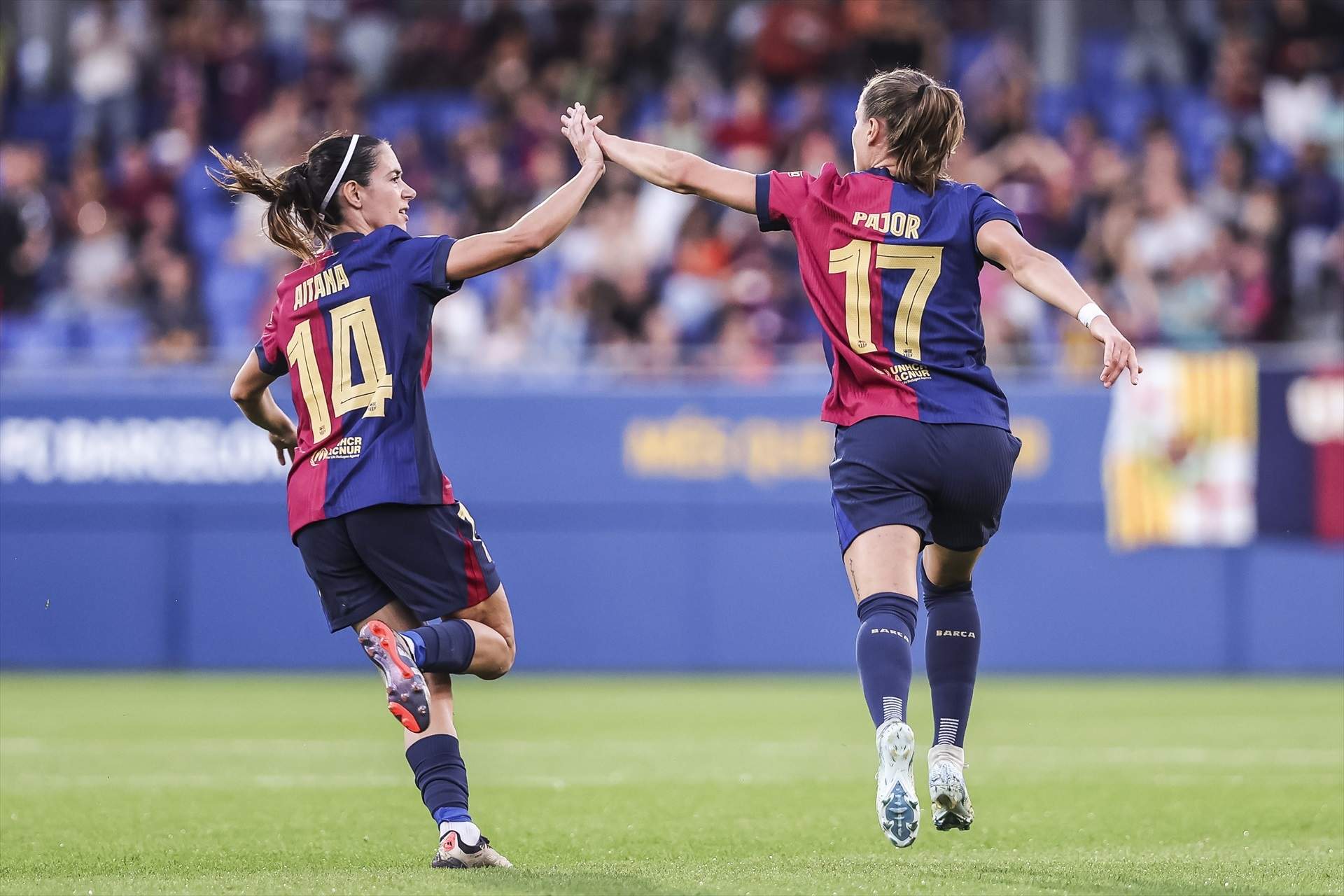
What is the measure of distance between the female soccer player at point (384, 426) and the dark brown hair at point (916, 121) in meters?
0.89

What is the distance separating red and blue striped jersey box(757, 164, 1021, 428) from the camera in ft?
16.8

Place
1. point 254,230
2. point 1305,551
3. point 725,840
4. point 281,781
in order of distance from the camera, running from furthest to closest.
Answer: point 254,230, point 1305,551, point 281,781, point 725,840

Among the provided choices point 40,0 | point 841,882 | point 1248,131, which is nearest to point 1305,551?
point 1248,131

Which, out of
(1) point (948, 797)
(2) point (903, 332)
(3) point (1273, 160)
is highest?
(3) point (1273, 160)

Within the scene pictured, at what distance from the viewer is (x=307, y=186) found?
17.4 ft

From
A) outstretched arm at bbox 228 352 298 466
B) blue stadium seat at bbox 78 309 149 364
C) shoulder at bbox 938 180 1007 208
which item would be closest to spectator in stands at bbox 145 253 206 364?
blue stadium seat at bbox 78 309 149 364

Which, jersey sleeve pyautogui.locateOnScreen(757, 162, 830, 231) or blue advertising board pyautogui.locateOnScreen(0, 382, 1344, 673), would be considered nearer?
jersey sleeve pyautogui.locateOnScreen(757, 162, 830, 231)

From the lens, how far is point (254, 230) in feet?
47.5

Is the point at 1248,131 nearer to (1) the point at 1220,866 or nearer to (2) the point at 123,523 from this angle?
(2) the point at 123,523

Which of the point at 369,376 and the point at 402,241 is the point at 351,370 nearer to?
the point at 369,376

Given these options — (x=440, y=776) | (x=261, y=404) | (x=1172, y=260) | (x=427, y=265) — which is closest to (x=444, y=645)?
(x=440, y=776)

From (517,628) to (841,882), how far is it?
8.14 meters

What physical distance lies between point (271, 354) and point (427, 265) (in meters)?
0.60

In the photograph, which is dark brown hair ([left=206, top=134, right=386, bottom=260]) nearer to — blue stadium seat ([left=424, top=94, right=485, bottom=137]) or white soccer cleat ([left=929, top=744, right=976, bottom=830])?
white soccer cleat ([left=929, top=744, right=976, bottom=830])
